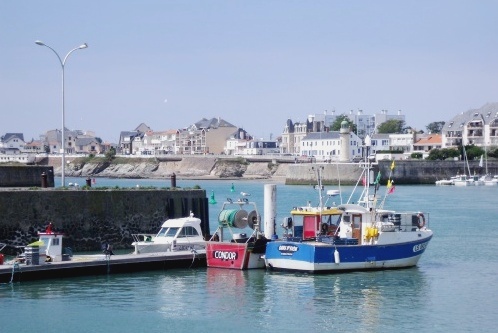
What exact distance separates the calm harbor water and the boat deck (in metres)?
0.30

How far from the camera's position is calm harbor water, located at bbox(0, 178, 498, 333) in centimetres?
2841

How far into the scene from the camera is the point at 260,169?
16800cm

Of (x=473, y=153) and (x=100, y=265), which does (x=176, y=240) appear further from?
(x=473, y=153)

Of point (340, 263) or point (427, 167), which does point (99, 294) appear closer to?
point (340, 263)

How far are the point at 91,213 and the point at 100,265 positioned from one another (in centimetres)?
651

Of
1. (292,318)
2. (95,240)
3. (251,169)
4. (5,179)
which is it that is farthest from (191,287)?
(251,169)

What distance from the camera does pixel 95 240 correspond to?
136 ft


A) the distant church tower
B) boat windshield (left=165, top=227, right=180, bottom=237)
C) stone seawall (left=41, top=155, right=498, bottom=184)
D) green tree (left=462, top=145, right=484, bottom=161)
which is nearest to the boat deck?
boat windshield (left=165, top=227, right=180, bottom=237)

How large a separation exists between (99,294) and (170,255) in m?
5.36

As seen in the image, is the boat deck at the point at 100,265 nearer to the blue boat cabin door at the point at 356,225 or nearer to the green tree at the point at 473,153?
the blue boat cabin door at the point at 356,225

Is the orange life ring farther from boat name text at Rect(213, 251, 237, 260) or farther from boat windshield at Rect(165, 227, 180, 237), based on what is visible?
boat windshield at Rect(165, 227, 180, 237)

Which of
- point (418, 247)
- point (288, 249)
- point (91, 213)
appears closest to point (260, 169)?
point (91, 213)

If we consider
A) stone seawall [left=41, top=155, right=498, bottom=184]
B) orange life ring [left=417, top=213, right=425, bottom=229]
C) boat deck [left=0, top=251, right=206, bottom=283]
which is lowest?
boat deck [left=0, top=251, right=206, bottom=283]

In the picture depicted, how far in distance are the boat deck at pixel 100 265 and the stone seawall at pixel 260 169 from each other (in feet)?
256
